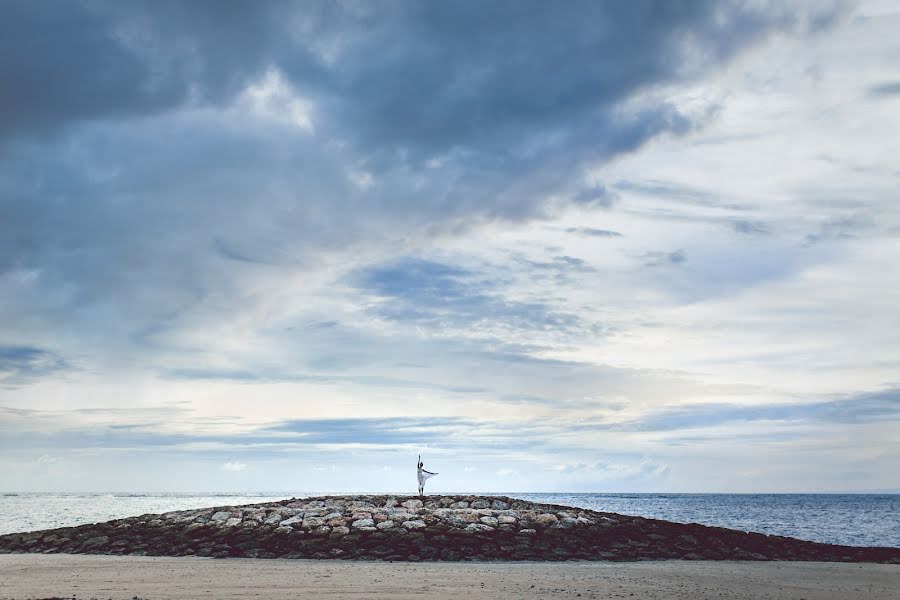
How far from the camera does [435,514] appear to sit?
101 feet

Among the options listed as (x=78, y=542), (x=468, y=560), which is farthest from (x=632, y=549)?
(x=78, y=542)

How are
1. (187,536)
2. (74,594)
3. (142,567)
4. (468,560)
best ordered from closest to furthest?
1. (74,594)
2. (142,567)
3. (468,560)
4. (187,536)

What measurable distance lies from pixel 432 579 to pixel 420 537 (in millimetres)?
7848

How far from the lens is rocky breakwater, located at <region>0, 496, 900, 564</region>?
26.4 meters

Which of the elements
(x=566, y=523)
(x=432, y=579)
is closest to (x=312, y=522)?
(x=566, y=523)

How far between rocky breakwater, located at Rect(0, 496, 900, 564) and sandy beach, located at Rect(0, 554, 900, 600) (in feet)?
5.44

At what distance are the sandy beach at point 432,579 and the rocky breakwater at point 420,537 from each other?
5.44ft

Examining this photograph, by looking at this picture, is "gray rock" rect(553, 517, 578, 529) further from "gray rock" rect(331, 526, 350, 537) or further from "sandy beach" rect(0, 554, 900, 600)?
"gray rock" rect(331, 526, 350, 537)

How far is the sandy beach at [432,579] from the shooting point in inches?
688

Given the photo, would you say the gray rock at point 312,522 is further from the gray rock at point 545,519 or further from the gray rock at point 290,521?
the gray rock at point 545,519

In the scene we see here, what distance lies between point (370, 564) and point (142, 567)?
703 centimetres

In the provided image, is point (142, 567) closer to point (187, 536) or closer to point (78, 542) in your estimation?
point (187, 536)

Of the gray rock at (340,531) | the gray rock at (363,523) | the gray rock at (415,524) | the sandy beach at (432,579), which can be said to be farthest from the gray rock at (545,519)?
the gray rock at (340,531)

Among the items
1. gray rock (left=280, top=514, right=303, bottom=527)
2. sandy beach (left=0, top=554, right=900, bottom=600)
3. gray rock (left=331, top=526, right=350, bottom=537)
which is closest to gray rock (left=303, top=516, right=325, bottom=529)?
gray rock (left=280, top=514, right=303, bottom=527)
